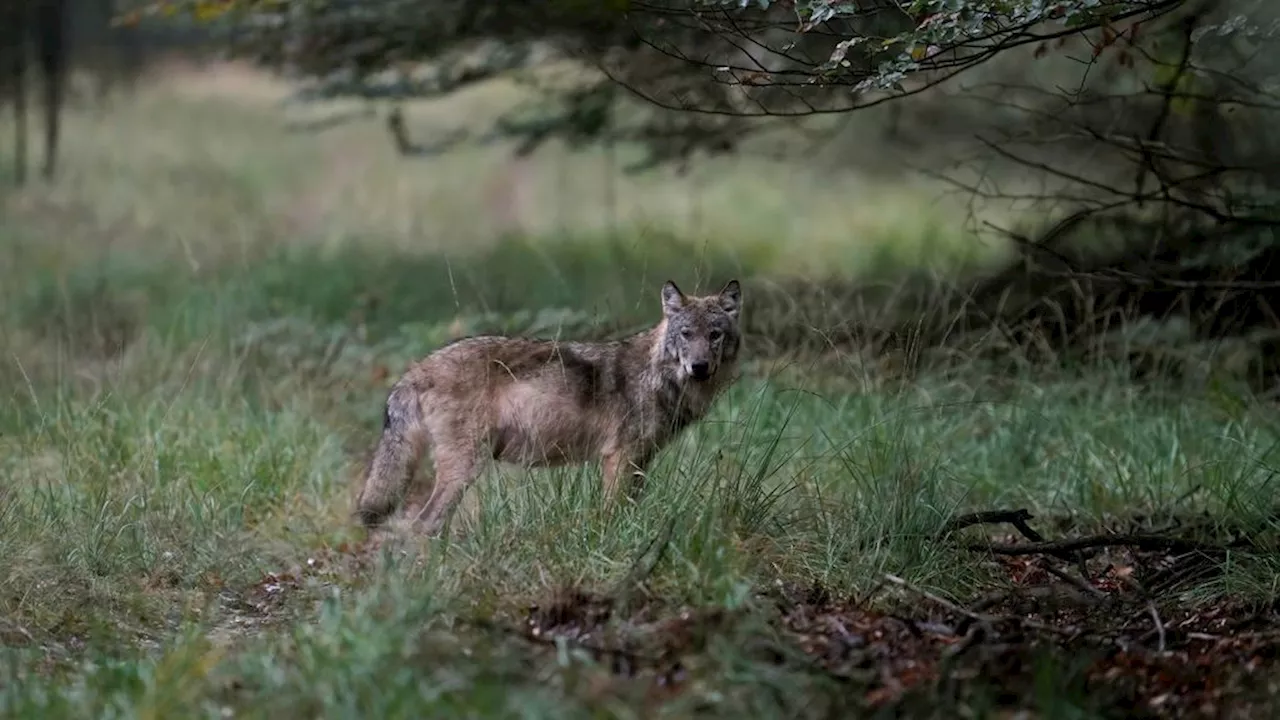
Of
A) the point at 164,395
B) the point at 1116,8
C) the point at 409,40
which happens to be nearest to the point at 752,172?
the point at 409,40

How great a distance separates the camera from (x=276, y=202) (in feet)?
67.2

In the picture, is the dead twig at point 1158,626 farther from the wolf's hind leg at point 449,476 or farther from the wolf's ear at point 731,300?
the wolf's hind leg at point 449,476

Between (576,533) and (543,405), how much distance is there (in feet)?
5.42

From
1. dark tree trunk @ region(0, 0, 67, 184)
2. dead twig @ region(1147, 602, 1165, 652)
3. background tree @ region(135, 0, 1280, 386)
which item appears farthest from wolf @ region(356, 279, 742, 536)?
dark tree trunk @ region(0, 0, 67, 184)

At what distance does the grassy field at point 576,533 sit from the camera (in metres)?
4.89

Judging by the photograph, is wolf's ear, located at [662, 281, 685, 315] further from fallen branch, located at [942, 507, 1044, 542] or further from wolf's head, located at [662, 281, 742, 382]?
fallen branch, located at [942, 507, 1044, 542]

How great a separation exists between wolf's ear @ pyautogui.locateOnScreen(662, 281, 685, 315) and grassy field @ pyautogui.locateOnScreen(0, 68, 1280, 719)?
24 centimetres

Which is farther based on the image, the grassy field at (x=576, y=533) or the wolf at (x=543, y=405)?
the wolf at (x=543, y=405)

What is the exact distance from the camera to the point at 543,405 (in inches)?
312

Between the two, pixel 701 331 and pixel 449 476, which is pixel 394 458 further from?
pixel 701 331

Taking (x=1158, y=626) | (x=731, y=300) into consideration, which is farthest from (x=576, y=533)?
(x=1158, y=626)

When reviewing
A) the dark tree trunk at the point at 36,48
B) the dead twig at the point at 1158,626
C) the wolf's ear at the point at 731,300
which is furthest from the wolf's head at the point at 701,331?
the dark tree trunk at the point at 36,48

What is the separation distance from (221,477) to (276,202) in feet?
41.9

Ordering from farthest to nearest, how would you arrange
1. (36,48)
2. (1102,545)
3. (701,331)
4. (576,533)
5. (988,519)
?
(36,48) → (701,331) → (988,519) → (1102,545) → (576,533)
